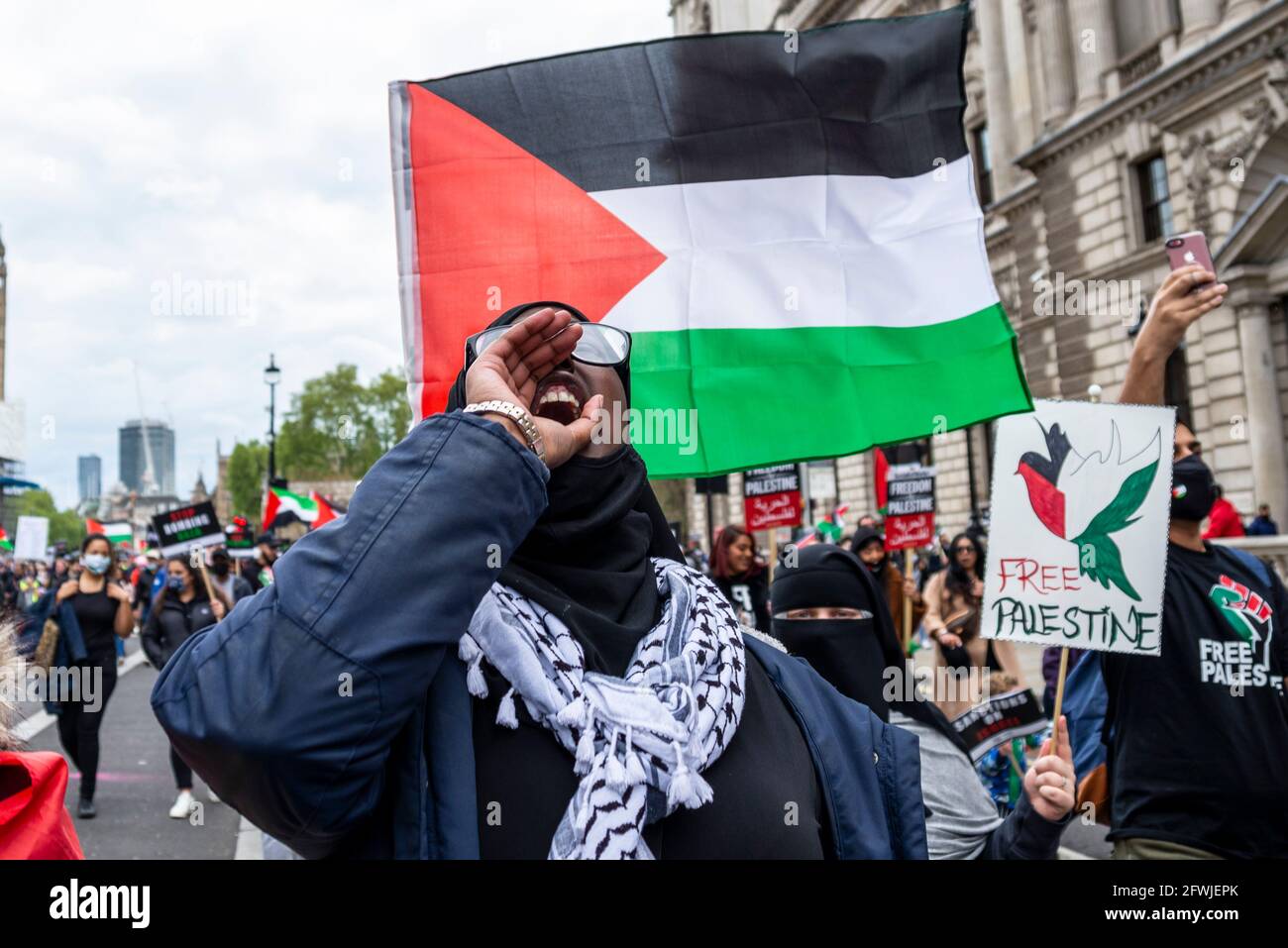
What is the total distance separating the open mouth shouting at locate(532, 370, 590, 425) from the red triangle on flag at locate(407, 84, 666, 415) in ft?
6.60

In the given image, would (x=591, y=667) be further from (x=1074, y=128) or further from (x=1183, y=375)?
(x=1074, y=128)

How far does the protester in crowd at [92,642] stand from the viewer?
8.02 m

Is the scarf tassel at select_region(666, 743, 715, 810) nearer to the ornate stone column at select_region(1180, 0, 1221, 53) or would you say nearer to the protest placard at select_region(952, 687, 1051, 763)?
the protest placard at select_region(952, 687, 1051, 763)

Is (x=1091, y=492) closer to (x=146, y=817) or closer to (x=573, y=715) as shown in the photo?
(x=573, y=715)

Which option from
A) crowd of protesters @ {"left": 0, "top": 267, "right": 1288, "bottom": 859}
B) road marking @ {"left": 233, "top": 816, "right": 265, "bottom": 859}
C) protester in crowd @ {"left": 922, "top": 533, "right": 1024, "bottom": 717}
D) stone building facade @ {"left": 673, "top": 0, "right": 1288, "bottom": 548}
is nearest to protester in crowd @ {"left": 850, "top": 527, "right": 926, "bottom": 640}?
protester in crowd @ {"left": 922, "top": 533, "right": 1024, "bottom": 717}

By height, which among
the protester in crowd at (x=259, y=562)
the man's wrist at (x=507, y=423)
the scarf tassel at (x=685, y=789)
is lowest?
the scarf tassel at (x=685, y=789)

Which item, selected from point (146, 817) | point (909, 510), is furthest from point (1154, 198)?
point (146, 817)

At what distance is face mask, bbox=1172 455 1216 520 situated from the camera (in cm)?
385

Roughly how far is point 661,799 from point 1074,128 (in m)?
27.7

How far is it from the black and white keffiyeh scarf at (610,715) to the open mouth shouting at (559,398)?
1.03 ft

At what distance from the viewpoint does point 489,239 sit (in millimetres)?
3926

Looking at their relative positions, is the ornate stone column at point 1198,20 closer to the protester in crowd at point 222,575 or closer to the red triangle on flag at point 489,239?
the protester in crowd at point 222,575

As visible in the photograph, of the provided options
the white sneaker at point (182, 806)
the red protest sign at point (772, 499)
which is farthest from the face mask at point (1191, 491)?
the white sneaker at point (182, 806)
